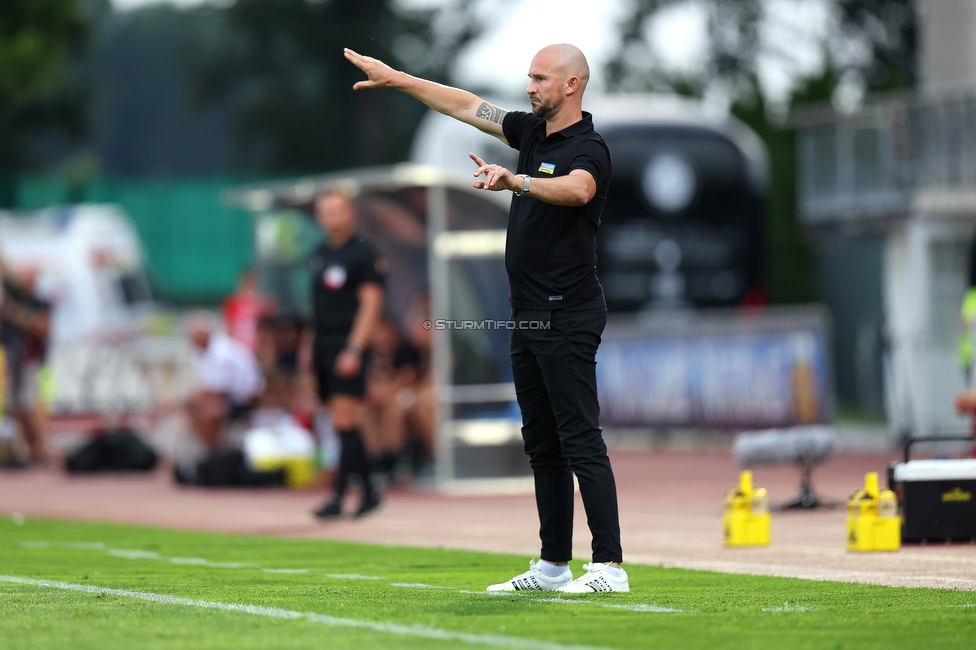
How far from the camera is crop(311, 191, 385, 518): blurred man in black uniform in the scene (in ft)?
41.7

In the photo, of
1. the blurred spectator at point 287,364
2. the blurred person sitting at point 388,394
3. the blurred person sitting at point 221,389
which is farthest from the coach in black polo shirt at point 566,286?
the blurred person sitting at point 221,389

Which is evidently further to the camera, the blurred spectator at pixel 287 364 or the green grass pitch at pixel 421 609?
the blurred spectator at pixel 287 364

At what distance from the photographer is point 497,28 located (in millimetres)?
47156

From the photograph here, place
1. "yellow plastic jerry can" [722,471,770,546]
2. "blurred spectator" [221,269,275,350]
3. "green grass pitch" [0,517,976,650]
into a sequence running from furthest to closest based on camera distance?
"blurred spectator" [221,269,275,350] → "yellow plastic jerry can" [722,471,770,546] → "green grass pitch" [0,517,976,650]

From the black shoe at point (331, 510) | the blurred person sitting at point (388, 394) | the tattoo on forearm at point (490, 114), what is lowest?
the black shoe at point (331, 510)

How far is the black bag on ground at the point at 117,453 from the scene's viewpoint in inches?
756

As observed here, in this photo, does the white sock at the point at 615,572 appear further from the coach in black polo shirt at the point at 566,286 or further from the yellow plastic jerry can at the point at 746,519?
the yellow plastic jerry can at the point at 746,519

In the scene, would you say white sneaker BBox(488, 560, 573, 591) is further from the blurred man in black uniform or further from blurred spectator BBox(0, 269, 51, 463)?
blurred spectator BBox(0, 269, 51, 463)

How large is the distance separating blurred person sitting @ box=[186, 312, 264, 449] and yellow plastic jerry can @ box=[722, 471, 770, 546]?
29.2 feet

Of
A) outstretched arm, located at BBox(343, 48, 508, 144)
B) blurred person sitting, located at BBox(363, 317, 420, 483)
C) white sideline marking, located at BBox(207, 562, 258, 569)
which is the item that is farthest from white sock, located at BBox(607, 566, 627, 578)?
blurred person sitting, located at BBox(363, 317, 420, 483)

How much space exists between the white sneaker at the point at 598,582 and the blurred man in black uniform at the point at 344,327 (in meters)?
5.46

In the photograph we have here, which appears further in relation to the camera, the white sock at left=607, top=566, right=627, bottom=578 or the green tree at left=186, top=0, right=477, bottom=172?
the green tree at left=186, top=0, right=477, bottom=172

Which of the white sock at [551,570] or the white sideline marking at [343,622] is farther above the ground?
the white sock at [551,570]

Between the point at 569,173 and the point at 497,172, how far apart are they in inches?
20.9
